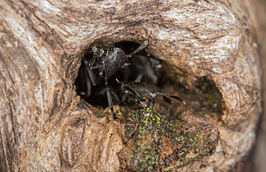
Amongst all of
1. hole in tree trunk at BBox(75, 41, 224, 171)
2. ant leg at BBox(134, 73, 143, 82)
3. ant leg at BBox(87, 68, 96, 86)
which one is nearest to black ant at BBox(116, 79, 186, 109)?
hole in tree trunk at BBox(75, 41, 224, 171)

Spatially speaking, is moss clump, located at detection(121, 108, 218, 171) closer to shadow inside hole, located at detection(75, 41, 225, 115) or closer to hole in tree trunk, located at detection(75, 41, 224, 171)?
hole in tree trunk, located at detection(75, 41, 224, 171)

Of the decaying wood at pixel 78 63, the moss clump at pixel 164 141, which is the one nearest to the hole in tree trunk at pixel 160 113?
the moss clump at pixel 164 141

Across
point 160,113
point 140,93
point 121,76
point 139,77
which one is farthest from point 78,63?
point 160,113

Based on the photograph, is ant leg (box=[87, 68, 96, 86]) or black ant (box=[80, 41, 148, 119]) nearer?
black ant (box=[80, 41, 148, 119])

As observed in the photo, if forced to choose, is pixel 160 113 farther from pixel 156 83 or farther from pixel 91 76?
pixel 91 76

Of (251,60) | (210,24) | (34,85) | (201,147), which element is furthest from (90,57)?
(251,60)

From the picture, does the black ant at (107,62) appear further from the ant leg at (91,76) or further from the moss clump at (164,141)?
the moss clump at (164,141)

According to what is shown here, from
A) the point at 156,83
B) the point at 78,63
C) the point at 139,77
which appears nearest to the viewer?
the point at 78,63

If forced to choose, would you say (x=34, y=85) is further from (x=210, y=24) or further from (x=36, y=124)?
(x=210, y=24)
